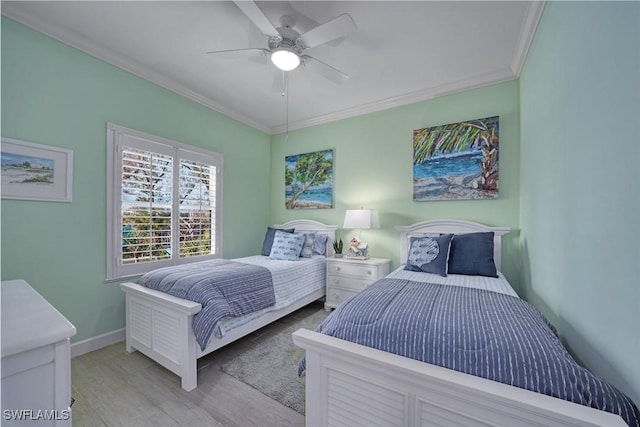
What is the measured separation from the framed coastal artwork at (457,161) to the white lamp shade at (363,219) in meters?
0.57

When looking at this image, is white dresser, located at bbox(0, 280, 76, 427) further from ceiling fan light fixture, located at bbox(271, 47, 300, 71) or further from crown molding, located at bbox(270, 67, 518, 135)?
crown molding, located at bbox(270, 67, 518, 135)

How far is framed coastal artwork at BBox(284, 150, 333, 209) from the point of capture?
3.80 m

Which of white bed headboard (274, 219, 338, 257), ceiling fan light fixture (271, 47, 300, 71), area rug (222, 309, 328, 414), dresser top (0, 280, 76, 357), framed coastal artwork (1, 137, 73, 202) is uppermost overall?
ceiling fan light fixture (271, 47, 300, 71)

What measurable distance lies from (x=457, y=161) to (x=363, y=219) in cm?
127

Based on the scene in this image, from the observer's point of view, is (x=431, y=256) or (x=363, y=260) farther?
(x=363, y=260)

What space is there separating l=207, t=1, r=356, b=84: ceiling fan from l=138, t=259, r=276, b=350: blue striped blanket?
1.81 metres

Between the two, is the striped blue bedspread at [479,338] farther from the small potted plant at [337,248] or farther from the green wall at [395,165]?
the small potted plant at [337,248]

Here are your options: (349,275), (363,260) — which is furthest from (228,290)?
(363,260)

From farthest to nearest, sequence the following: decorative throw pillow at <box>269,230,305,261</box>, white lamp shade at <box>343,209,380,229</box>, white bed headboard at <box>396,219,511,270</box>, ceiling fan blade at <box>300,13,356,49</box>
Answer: decorative throw pillow at <box>269,230,305,261</box> < white lamp shade at <box>343,209,380,229</box> < white bed headboard at <box>396,219,511,270</box> < ceiling fan blade at <box>300,13,356,49</box>

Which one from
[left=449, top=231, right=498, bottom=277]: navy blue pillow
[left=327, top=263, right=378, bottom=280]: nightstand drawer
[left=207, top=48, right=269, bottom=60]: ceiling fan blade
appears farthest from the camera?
[left=327, top=263, right=378, bottom=280]: nightstand drawer

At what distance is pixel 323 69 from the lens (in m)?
2.21

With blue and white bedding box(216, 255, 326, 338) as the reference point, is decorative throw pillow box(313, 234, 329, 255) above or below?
above

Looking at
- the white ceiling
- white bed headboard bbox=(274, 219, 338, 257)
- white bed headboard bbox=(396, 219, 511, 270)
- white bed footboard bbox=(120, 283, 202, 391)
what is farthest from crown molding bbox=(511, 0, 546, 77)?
white bed footboard bbox=(120, 283, 202, 391)

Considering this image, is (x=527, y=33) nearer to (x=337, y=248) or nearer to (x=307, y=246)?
(x=337, y=248)
